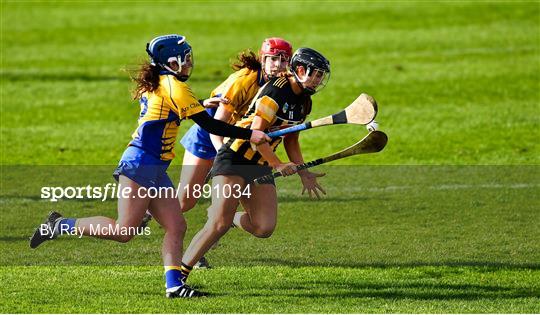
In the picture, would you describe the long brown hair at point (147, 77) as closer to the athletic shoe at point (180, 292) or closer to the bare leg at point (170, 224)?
the bare leg at point (170, 224)

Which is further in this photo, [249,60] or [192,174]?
[192,174]

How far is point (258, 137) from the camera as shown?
9.09 m

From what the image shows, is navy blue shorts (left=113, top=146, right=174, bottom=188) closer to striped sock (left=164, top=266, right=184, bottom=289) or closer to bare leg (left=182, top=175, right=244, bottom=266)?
bare leg (left=182, top=175, right=244, bottom=266)

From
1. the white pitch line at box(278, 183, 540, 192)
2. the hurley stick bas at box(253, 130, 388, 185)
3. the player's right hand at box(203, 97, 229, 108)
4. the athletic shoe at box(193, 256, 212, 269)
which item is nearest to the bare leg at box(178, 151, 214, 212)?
the player's right hand at box(203, 97, 229, 108)

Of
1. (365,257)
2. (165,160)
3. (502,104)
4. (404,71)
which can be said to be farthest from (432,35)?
(165,160)

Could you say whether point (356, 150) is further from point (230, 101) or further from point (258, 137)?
point (230, 101)

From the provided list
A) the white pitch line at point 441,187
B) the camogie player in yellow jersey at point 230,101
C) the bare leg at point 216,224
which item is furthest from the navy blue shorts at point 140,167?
the white pitch line at point 441,187

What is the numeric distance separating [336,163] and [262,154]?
6.98 meters

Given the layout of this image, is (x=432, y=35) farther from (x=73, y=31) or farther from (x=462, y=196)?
(x=462, y=196)

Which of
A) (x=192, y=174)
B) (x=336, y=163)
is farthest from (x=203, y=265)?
(x=336, y=163)

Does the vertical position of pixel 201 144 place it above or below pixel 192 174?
above

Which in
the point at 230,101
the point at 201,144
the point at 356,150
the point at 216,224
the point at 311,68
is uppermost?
the point at 311,68

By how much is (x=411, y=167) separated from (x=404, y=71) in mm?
6555

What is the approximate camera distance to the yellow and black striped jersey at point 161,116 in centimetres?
904
